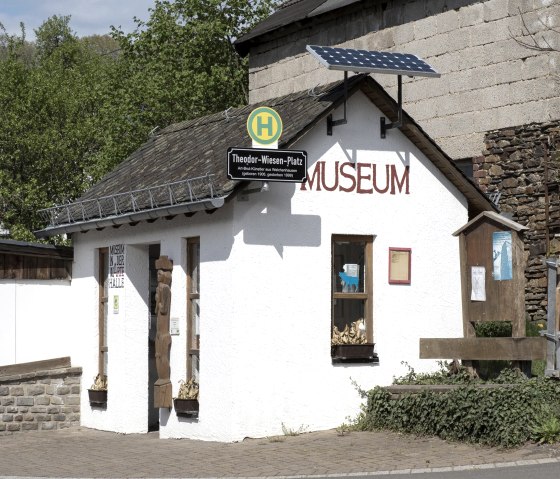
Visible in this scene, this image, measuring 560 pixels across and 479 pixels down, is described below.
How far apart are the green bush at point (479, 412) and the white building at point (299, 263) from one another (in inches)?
49.7

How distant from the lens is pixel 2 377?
60.7 ft

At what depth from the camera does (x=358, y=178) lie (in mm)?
16344

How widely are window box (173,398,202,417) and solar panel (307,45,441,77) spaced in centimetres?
465

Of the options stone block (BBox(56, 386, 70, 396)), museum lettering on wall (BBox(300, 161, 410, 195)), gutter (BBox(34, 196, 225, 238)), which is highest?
museum lettering on wall (BBox(300, 161, 410, 195))

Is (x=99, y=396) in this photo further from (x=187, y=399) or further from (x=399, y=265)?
(x=399, y=265)

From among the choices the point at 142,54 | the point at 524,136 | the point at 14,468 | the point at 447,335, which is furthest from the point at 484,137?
the point at 142,54

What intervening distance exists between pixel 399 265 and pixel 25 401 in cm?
626

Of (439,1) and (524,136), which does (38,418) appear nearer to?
(524,136)

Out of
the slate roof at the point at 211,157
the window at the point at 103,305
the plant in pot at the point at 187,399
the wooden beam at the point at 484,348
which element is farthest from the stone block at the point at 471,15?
the plant in pot at the point at 187,399

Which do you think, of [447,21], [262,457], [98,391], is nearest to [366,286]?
[262,457]

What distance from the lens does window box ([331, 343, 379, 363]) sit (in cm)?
1588

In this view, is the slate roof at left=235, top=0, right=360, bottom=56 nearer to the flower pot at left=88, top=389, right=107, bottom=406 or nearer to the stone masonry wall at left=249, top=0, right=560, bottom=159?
the stone masonry wall at left=249, top=0, right=560, bottom=159

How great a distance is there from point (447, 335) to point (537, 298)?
18.6 feet

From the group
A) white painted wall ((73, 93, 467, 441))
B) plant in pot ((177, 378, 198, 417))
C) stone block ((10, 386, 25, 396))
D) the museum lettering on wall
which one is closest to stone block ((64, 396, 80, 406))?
stone block ((10, 386, 25, 396))
